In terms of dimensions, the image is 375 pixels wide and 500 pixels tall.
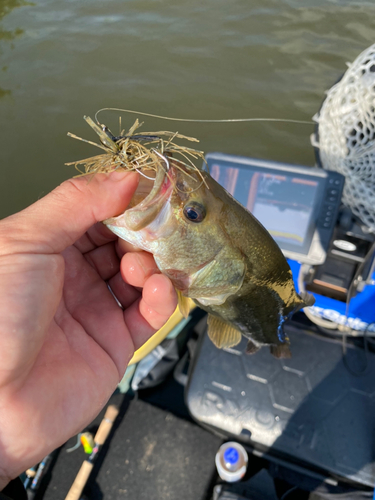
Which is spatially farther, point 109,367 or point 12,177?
point 12,177

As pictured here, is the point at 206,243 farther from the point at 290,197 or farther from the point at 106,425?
the point at 106,425

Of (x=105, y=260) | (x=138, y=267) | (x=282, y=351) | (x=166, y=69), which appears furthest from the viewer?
(x=166, y=69)

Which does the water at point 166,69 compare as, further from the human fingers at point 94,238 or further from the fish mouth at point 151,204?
the fish mouth at point 151,204

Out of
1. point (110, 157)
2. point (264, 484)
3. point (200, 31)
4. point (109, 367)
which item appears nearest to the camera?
point (110, 157)

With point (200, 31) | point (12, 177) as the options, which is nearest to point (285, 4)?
point (200, 31)

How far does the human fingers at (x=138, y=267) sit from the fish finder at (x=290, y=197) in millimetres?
1417

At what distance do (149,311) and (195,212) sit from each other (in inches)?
28.4

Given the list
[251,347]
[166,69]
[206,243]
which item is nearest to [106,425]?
[251,347]

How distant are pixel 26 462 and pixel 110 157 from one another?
125 centimetres

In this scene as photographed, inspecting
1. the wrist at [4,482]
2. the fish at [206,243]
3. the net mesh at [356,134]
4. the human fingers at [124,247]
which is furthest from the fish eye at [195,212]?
the net mesh at [356,134]

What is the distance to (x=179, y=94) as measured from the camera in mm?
6051

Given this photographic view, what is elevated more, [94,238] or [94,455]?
[94,238]

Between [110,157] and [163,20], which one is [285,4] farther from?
[110,157]

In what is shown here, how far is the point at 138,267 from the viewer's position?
1.71 m
